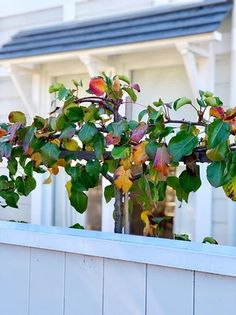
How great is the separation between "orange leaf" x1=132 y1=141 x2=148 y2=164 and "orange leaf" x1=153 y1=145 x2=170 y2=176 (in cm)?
5

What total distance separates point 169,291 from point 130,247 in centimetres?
12

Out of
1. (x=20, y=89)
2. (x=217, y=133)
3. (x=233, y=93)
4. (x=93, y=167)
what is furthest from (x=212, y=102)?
(x=20, y=89)

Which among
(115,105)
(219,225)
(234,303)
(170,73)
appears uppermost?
(170,73)

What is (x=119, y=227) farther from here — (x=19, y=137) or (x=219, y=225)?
(x=219, y=225)

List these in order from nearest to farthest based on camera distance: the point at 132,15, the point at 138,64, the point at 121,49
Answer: the point at 121,49, the point at 132,15, the point at 138,64

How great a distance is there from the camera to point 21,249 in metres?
1.14

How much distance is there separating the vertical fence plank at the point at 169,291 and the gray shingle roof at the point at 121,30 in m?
2.24

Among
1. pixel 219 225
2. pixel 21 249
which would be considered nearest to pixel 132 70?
pixel 219 225

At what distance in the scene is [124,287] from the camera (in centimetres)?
96

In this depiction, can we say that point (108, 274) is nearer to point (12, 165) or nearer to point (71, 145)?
point (71, 145)

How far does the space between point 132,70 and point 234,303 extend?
3005 millimetres

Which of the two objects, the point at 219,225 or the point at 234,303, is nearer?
the point at 234,303

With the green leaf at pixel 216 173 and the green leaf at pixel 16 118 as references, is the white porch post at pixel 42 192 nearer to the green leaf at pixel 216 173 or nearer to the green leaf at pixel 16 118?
the green leaf at pixel 16 118

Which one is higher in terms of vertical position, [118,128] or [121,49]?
[121,49]
